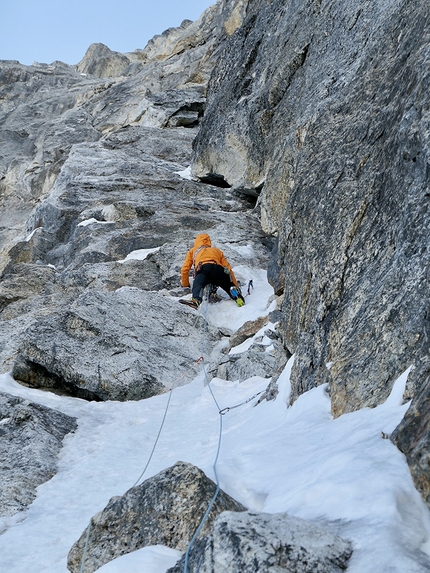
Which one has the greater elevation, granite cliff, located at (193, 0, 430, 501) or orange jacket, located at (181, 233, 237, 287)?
granite cliff, located at (193, 0, 430, 501)

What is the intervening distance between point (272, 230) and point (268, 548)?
14901 mm

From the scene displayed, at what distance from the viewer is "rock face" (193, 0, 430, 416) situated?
5.44 m

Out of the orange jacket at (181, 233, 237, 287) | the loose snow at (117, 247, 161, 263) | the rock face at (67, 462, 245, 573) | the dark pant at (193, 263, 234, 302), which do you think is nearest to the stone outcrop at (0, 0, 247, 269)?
the loose snow at (117, 247, 161, 263)

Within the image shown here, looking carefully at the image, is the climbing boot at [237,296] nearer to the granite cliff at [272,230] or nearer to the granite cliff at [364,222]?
the granite cliff at [364,222]

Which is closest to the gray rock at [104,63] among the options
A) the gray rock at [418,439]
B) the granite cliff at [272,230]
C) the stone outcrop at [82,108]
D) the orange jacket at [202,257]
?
the stone outcrop at [82,108]

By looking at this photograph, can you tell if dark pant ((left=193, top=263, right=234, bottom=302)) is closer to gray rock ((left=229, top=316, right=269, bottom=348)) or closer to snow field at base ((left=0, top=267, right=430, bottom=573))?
gray rock ((left=229, top=316, right=269, bottom=348))

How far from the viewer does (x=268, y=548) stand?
2.92 meters

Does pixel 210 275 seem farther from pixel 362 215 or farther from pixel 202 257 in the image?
pixel 362 215

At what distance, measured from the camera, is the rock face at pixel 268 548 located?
286cm

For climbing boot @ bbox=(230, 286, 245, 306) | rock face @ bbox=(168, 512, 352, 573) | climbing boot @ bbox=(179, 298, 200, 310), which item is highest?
rock face @ bbox=(168, 512, 352, 573)

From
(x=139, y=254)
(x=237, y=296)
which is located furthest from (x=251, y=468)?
(x=139, y=254)

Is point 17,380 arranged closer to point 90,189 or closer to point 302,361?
point 302,361

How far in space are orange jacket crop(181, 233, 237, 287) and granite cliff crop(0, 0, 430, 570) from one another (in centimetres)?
71

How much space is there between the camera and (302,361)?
283 inches
